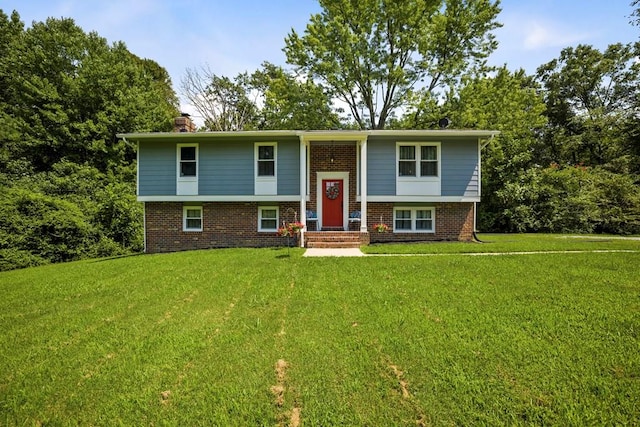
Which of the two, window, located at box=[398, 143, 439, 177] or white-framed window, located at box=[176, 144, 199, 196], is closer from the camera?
window, located at box=[398, 143, 439, 177]

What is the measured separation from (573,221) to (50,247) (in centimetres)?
2314

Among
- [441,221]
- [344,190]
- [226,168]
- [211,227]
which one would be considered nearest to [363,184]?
[344,190]

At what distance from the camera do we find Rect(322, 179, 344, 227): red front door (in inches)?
494

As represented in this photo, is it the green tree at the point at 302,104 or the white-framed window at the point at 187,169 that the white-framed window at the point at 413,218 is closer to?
the white-framed window at the point at 187,169

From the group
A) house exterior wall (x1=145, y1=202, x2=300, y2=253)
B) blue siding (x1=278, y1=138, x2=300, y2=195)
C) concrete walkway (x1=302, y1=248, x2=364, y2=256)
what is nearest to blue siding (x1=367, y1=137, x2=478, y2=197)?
blue siding (x1=278, y1=138, x2=300, y2=195)

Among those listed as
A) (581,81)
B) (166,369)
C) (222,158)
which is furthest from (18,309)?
(581,81)

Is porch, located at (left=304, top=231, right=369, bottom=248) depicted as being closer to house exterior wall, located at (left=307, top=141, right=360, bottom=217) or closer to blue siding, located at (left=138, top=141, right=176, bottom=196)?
house exterior wall, located at (left=307, top=141, right=360, bottom=217)

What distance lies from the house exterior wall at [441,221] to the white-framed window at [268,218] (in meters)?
3.50

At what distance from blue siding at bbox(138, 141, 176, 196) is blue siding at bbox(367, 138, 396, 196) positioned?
24.4 feet

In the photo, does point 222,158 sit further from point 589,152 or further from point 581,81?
point 581,81

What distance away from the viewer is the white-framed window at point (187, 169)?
40.7 feet

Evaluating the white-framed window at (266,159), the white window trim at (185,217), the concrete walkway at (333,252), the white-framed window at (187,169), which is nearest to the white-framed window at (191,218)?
the white window trim at (185,217)

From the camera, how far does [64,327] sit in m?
4.36

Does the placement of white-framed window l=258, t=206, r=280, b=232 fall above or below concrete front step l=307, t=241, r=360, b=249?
above
